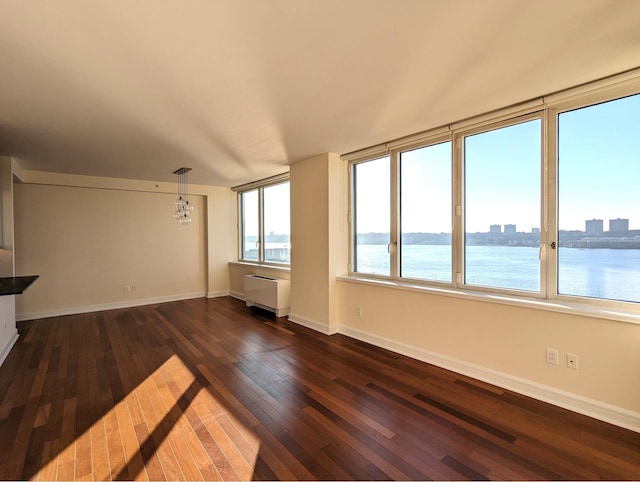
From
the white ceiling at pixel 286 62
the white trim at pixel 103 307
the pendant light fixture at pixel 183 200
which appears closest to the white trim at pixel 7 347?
the white trim at pixel 103 307

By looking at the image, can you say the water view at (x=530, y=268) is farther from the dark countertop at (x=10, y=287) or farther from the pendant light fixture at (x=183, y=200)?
the dark countertop at (x=10, y=287)

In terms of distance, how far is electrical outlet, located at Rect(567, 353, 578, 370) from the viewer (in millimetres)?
2492

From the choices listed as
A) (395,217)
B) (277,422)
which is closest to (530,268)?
(395,217)

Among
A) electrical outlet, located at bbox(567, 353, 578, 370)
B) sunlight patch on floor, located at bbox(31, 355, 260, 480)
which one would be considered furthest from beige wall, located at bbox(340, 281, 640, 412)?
sunlight patch on floor, located at bbox(31, 355, 260, 480)

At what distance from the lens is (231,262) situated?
24.1 ft

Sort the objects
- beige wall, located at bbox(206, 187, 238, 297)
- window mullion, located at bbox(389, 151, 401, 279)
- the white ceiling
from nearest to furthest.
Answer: the white ceiling < window mullion, located at bbox(389, 151, 401, 279) < beige wall, located at bbox(206, 187, 238, 297)

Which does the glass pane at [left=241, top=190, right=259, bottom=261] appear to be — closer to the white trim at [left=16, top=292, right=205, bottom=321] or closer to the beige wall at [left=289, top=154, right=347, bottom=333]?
the white trim at [left=16, top=292, right=205, bottom=321]

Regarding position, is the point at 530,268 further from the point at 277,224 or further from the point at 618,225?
the point at 277,224

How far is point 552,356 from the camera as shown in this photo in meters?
2.61

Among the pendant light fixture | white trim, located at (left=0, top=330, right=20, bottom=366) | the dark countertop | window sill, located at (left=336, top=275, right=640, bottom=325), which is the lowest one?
white trim, located at (left=0, top=330, right=20, bottom=366)

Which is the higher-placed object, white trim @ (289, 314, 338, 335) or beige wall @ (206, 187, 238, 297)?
beige wall @ (206, 187, 238, 297)

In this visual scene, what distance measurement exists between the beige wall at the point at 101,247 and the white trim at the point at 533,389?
16.6 feet

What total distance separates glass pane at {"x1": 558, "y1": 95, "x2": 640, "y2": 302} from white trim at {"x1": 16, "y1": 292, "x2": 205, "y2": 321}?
21.9 feet

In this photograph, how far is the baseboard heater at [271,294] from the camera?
215 inches
